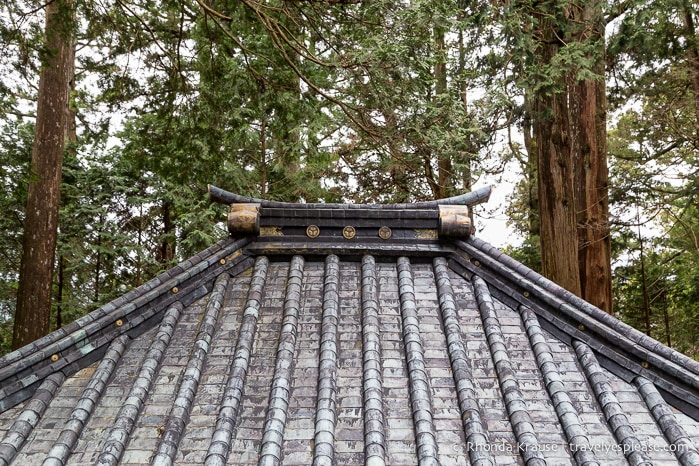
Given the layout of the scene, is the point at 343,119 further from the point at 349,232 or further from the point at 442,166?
the point at 349,232

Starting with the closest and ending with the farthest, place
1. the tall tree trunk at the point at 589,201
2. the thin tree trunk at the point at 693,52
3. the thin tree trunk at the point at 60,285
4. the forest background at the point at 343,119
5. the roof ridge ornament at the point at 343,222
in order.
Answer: the roof ridge ornament at the point at 343,222, the forest background at the point at 343,119, the tall tree trunk at the point at 589,201, the thin tree trunk at the point at 693,52, the thin tree trunk at the point at 60,285

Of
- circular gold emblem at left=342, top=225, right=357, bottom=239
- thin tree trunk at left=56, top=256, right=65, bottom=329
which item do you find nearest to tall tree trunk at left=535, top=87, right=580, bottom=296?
circular gold emblem at left=342, top=225, right=357, bottom=239

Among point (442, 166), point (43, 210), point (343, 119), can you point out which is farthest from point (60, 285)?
point (442, 166)

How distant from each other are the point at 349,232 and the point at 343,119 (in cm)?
904

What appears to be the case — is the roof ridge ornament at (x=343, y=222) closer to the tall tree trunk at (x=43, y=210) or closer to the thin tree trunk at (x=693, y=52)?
the tall tree trunk at (x=43, y=210)

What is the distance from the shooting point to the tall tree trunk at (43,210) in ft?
26.0

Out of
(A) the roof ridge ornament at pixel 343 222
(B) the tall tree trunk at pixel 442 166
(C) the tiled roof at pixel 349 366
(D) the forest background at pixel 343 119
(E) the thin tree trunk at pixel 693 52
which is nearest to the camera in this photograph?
(C) the tiled roof at pixel 349 366

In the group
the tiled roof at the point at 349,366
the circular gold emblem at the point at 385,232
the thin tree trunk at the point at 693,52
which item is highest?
the thin tree trunk at the point at 693,52

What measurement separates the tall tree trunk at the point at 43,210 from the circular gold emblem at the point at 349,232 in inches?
200

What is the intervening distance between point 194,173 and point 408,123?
3747mm

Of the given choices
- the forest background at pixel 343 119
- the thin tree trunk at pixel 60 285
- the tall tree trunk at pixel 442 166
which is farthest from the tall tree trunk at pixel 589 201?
the thin tree trunk at pixel 60 285

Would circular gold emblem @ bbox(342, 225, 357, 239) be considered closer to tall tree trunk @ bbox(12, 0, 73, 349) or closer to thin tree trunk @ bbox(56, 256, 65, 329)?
tall tree trunk @ bbox(12, 0, 73, 349)

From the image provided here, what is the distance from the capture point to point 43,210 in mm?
8320

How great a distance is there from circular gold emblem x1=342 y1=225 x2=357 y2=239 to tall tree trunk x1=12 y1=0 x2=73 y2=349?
509cm
